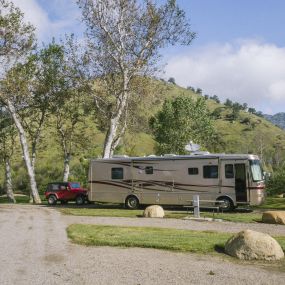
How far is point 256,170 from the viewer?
2405 cm

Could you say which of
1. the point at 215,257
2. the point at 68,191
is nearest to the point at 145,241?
the point at 215,257

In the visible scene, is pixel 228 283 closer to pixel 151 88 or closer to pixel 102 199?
pixel 102 199

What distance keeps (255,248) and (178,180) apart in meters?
13.9

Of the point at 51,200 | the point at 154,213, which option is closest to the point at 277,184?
the point at 51,200

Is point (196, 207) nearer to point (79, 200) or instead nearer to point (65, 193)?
point (79, 200)

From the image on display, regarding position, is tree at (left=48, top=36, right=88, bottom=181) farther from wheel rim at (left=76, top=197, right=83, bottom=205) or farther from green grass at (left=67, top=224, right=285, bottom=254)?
green grass at (left=67, top=224, right=285, bottom=254)

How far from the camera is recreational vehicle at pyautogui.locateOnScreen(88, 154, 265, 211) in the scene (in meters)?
23.9

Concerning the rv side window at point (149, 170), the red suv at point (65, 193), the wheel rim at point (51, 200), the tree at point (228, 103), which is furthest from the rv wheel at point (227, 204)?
the tree at point (228, 103)

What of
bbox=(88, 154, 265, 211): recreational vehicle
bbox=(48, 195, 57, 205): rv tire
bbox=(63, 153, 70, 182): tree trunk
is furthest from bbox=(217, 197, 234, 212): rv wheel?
bbox=(63, 153, 70, 182): tree trunk

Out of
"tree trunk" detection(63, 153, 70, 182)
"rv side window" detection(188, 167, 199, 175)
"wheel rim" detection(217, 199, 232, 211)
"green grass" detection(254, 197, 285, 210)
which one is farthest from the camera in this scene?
"tree trunk" detection(63, 153, 70, 182)

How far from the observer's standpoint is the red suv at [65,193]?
33969 millimetres

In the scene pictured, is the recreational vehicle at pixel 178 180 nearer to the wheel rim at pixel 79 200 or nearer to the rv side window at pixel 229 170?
the rv side window at pixel 229 170

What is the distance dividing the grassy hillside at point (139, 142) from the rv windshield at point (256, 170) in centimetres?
1308

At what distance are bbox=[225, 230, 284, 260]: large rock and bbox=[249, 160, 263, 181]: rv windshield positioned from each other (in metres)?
12.3
